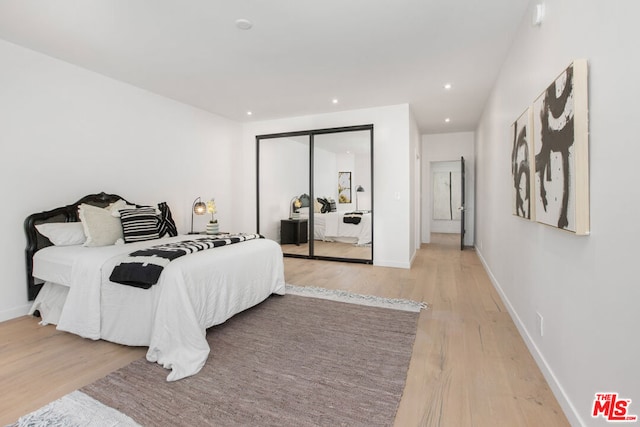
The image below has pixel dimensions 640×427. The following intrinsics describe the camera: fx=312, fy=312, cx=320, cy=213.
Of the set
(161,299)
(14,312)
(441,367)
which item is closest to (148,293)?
(161,299)

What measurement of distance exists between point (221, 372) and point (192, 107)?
165 inches

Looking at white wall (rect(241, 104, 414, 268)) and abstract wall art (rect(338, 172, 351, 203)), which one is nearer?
white wall (rect(241, 104, 414, 268))

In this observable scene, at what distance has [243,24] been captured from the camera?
2602 mm

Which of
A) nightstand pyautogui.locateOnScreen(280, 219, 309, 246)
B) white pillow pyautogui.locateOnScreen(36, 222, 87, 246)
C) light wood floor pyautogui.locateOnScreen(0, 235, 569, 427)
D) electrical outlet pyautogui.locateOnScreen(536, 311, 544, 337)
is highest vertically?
white pillow pyautogui.locateOnScreen(36, 222, 87, 246)

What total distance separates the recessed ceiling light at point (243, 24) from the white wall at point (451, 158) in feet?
19.0

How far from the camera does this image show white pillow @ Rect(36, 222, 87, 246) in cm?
294

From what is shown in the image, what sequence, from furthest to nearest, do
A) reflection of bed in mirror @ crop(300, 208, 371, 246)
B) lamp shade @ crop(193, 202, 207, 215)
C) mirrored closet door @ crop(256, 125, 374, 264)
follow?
1. reflection of bed in mirror @ crop(300, 208, 371, 246)
2. mirrored closet door @ crop(256, 125, 374, 264)
3. lamp shade @ crop(193, 202, 207, 215)

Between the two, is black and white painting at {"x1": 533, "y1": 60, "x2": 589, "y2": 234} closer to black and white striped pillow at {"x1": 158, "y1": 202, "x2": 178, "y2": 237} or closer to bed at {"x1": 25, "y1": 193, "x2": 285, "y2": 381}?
bed at {"x1": 25, "y1": 193, "x2": 285, "y2": 381}

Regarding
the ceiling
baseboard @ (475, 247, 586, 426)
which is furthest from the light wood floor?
the ceiling

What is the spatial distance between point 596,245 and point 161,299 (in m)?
2.49

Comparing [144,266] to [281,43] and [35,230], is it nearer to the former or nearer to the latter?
[35,230]

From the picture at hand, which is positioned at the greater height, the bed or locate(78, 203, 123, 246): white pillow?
locate(78, 203, 123, 246): white pillow
